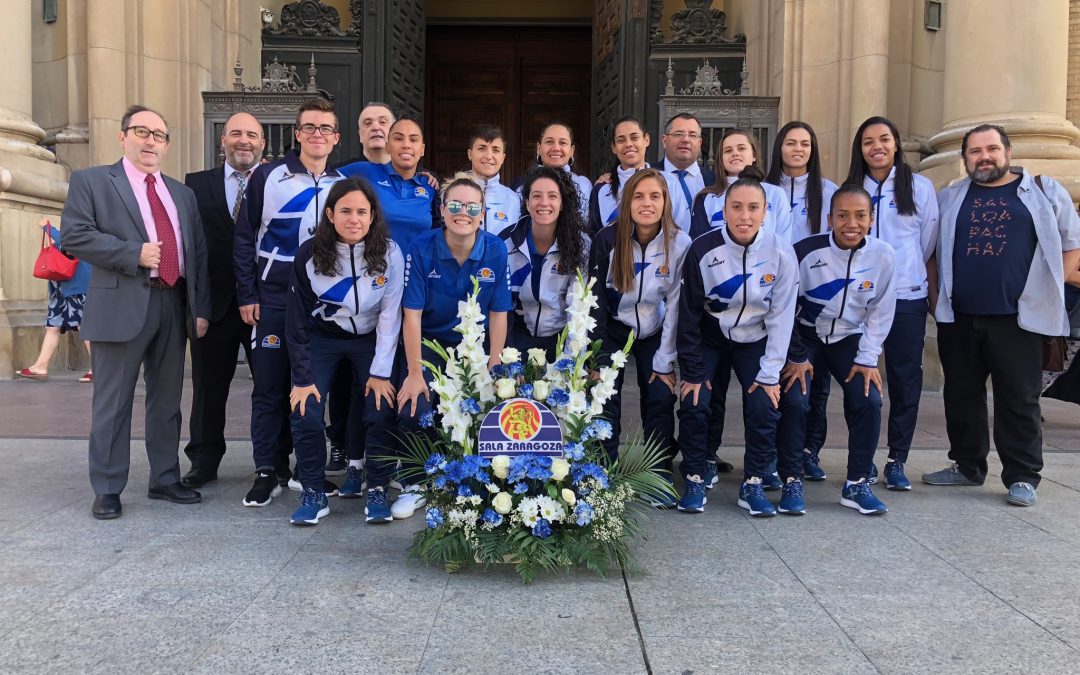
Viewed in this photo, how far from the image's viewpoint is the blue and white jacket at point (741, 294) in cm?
447

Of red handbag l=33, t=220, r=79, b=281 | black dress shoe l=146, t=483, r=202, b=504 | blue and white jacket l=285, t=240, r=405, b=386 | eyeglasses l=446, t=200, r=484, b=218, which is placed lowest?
black dress shoe l=146, t=483, r=202, b=504

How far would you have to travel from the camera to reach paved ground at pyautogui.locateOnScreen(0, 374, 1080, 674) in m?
2.73

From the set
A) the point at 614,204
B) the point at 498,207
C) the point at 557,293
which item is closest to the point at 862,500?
the point at 557,293

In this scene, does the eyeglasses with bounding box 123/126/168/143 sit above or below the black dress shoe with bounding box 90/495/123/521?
above

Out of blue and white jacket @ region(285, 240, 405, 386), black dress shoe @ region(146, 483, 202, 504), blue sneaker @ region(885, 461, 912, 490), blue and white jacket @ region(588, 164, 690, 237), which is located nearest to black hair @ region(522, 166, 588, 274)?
blue and white jacket @ region(588, 164, 690, 237)

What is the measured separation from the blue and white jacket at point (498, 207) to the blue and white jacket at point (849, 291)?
67.9 inches

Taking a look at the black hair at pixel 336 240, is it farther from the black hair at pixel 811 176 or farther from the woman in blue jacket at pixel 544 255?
the black hair at pixel 811 176

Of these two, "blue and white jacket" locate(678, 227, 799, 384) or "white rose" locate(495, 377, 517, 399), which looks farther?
"blue and white jacket" locate(678, 227, 799, 384)

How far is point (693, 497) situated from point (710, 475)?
1.58 feet

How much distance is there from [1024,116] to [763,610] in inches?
294

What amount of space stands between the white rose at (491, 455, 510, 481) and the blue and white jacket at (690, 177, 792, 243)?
2.14 meters

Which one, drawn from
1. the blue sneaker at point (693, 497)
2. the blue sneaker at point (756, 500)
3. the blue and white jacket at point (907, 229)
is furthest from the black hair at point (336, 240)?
the blue and white jacket at point (907, 229)

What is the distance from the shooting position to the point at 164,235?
180 inches

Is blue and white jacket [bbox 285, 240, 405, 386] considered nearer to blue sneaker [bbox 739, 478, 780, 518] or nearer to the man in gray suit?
the man in gray suit
